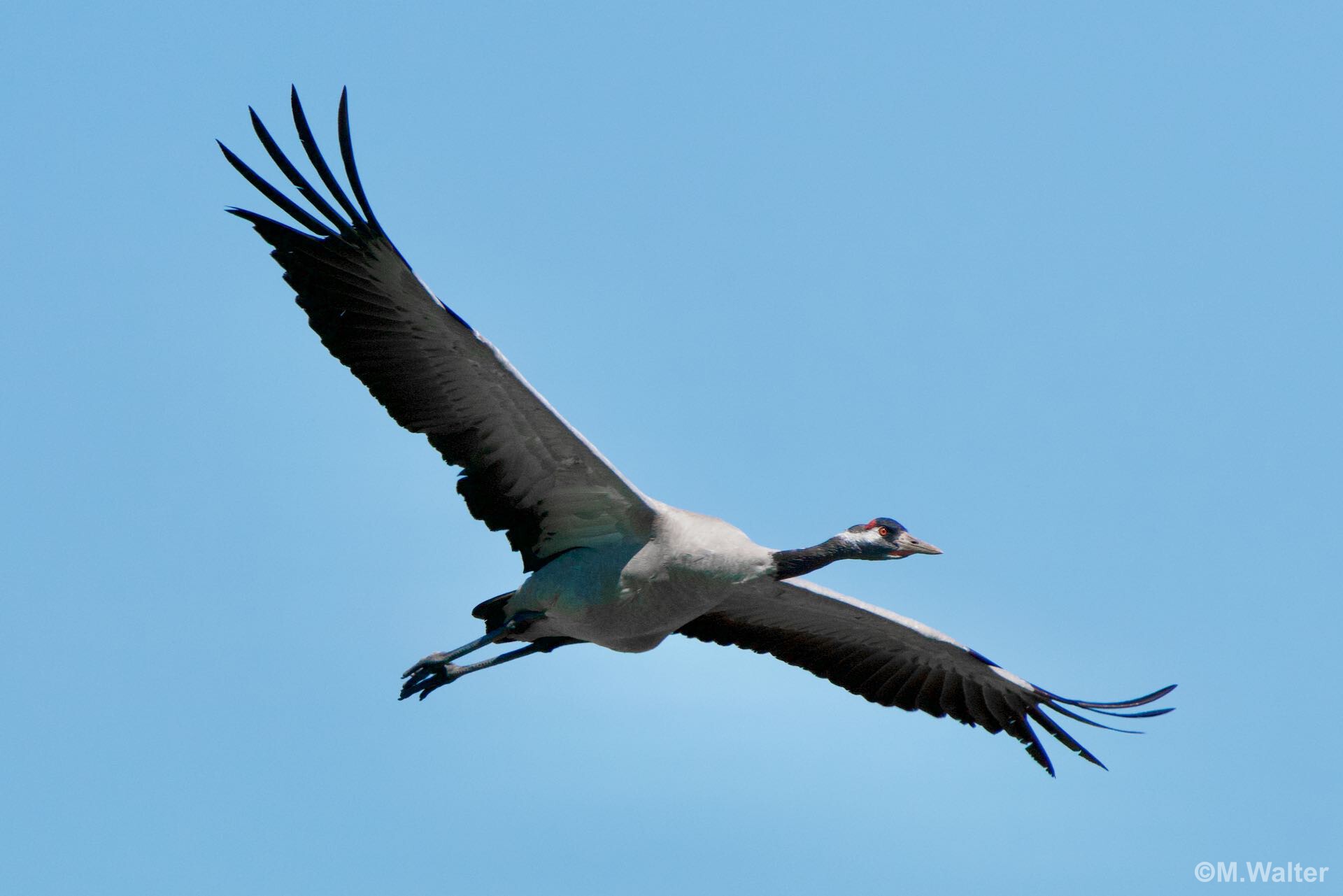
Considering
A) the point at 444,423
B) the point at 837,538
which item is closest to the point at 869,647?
the point at 837,538

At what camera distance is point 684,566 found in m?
10.6

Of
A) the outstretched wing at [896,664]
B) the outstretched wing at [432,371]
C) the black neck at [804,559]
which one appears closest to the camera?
the outstretched wing at [432,371]

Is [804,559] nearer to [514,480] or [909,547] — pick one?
[909,547]

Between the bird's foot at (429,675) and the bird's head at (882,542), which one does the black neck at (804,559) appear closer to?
the bird's head at (882,542)

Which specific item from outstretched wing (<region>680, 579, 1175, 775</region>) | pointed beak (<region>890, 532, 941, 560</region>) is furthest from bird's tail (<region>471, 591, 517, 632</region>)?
pointed beak (<region>890, 532, 941, 560</region>)

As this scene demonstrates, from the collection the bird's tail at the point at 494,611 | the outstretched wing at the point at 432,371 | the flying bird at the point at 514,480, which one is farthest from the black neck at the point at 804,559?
the bird's tail at the point at 494,611

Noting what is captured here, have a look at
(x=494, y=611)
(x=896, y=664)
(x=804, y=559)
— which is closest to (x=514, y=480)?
(x=494, y=611)

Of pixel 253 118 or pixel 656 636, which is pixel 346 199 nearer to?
pixel 253 118

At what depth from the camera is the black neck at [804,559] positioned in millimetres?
10742

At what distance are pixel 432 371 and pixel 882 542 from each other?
327 cm

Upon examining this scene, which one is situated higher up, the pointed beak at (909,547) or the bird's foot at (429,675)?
the pointed beak at (909,547)

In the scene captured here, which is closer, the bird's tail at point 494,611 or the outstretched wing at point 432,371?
the outstretched wing at point 432,371

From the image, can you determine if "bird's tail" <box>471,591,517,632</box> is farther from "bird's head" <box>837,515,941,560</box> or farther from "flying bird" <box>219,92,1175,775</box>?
"bird's head" <box>837,515,941,560</box>

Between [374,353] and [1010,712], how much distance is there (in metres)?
5.86
